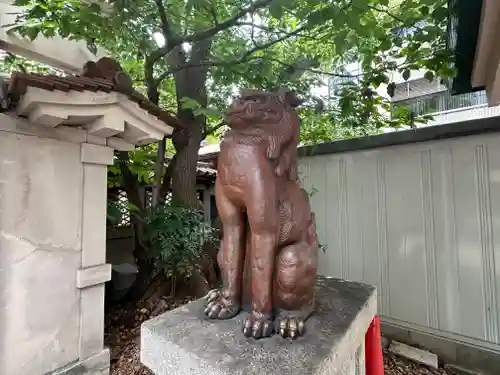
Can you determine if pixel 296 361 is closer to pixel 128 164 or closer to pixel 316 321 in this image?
pixel 316 321

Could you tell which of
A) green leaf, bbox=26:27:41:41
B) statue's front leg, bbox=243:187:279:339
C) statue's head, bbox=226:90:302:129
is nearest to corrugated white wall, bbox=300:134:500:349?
statue's head, bbox=226:90:302:129

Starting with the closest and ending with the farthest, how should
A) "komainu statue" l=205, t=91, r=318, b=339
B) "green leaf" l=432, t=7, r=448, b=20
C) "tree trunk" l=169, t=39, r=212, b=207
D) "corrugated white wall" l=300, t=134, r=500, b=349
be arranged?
"komainu statue" l=205, t=91, r=318, b=339
"green leaf" l=432, t=7, r=448, b=20
"corrugated white wall" l=300, t=134, r=500, b=349
"tree trunk" l=169, t=39, r=212, b=207

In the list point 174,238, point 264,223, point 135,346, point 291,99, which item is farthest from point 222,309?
point 135,346

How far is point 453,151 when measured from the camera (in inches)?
126

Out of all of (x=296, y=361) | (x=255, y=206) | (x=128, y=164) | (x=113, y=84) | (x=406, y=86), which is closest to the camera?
(x=296, y=361)

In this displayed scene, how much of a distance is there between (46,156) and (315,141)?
3.18m

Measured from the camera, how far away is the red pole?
2035 mm

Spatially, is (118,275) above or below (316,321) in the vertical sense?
below

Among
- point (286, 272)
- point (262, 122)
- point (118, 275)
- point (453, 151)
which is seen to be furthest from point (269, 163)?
point (118, 275)

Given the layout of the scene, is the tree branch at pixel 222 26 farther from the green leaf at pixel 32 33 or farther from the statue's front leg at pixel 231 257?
the statue's front leg at pixel 231 257

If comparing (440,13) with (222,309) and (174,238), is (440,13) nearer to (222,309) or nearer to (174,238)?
(222,309)

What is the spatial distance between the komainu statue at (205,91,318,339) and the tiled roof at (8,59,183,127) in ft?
4.47

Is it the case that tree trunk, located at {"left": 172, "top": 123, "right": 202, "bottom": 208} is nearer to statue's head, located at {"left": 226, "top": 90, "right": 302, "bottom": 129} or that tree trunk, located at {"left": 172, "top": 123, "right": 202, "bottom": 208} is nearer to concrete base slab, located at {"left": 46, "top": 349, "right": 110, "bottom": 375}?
concrete base slab, located at {"left": 46, "top": 349, "right": 110, "bottom": 375}

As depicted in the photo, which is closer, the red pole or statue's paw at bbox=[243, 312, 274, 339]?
statue's paw at bbox=[243, 312, 274, 339]
